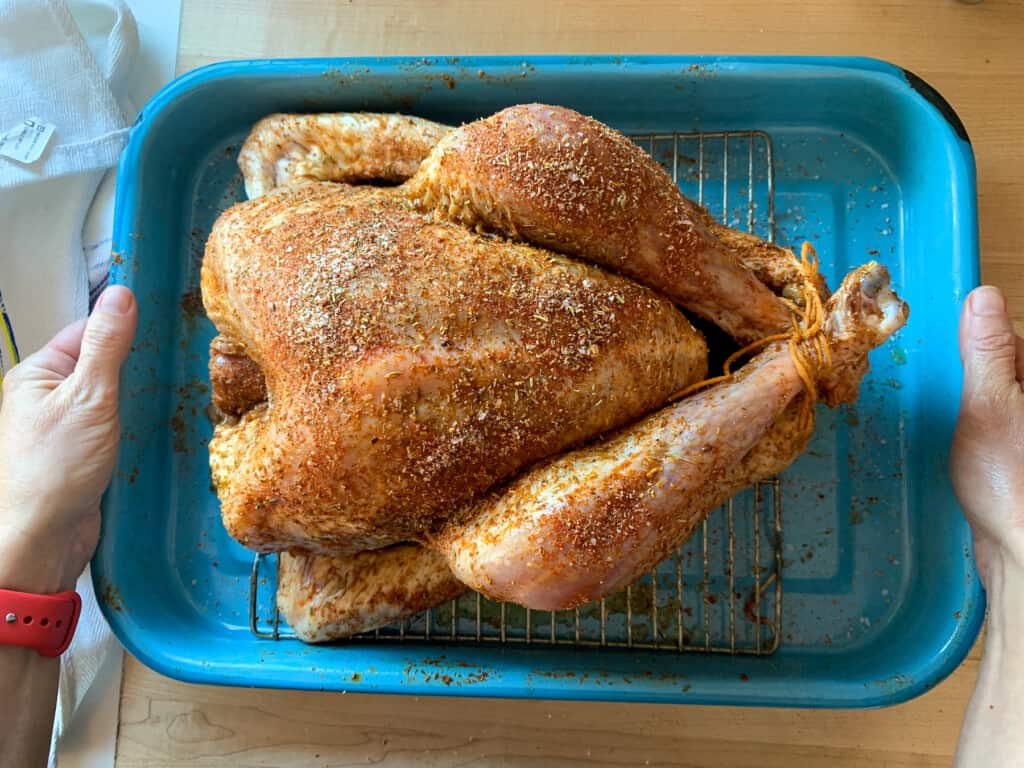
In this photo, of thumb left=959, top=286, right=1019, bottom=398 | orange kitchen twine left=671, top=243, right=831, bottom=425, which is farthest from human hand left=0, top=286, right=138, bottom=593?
thumb left=959, top=286, right=1019, bottom=398

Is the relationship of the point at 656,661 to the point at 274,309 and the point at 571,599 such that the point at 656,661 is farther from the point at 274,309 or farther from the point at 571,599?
the point at 274,309

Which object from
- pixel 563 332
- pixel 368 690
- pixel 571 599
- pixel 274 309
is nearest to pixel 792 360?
pixel 563 332

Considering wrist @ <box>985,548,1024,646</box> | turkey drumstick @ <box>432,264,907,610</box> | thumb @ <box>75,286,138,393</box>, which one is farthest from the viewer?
thumb @ <box>75,286,138,393</box>

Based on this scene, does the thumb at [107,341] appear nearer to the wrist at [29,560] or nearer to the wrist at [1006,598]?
the wrist at [29,560]

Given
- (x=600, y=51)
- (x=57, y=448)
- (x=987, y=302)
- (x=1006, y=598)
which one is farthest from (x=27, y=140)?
(x=1006, y=598)

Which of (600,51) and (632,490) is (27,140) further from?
(632,490)

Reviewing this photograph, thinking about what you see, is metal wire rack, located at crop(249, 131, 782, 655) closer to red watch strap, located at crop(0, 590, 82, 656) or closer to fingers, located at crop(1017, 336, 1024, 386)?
red watch strap, located at crop(0, 590, 82, 656)

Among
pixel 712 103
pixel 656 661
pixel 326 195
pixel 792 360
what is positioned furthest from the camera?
pixel 712 103
